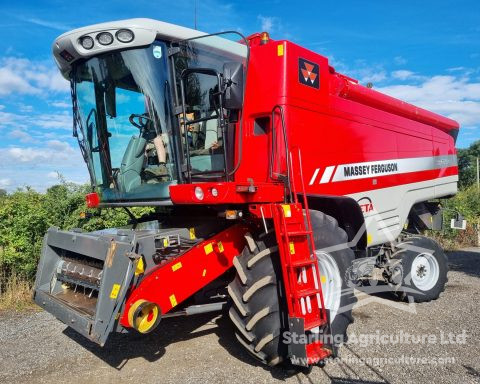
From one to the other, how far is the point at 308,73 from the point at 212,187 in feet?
5.53

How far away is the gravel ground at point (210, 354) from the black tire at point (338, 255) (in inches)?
10.8

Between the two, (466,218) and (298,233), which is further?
(466,218)

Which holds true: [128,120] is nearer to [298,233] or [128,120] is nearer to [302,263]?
[298,233]

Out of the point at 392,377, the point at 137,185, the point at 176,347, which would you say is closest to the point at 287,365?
the point at 392,377

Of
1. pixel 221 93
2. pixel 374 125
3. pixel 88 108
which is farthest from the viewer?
pixel 374 125

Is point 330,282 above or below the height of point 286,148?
below

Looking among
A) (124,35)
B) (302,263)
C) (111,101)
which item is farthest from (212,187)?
(124,35)

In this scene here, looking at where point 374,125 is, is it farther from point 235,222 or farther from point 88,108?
point 88,108

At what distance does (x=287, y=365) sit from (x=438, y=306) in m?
2.96

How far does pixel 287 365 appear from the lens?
12.0 feet

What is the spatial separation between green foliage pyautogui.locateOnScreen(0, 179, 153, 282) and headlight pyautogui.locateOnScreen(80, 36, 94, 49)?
263cm

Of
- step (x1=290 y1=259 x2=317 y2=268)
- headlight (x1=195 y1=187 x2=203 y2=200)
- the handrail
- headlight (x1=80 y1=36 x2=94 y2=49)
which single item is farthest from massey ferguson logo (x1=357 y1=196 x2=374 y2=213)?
headlight (x1=80 y1=36 x2=94 y2=49)

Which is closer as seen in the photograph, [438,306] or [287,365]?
[287,365]

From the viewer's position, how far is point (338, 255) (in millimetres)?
4066
